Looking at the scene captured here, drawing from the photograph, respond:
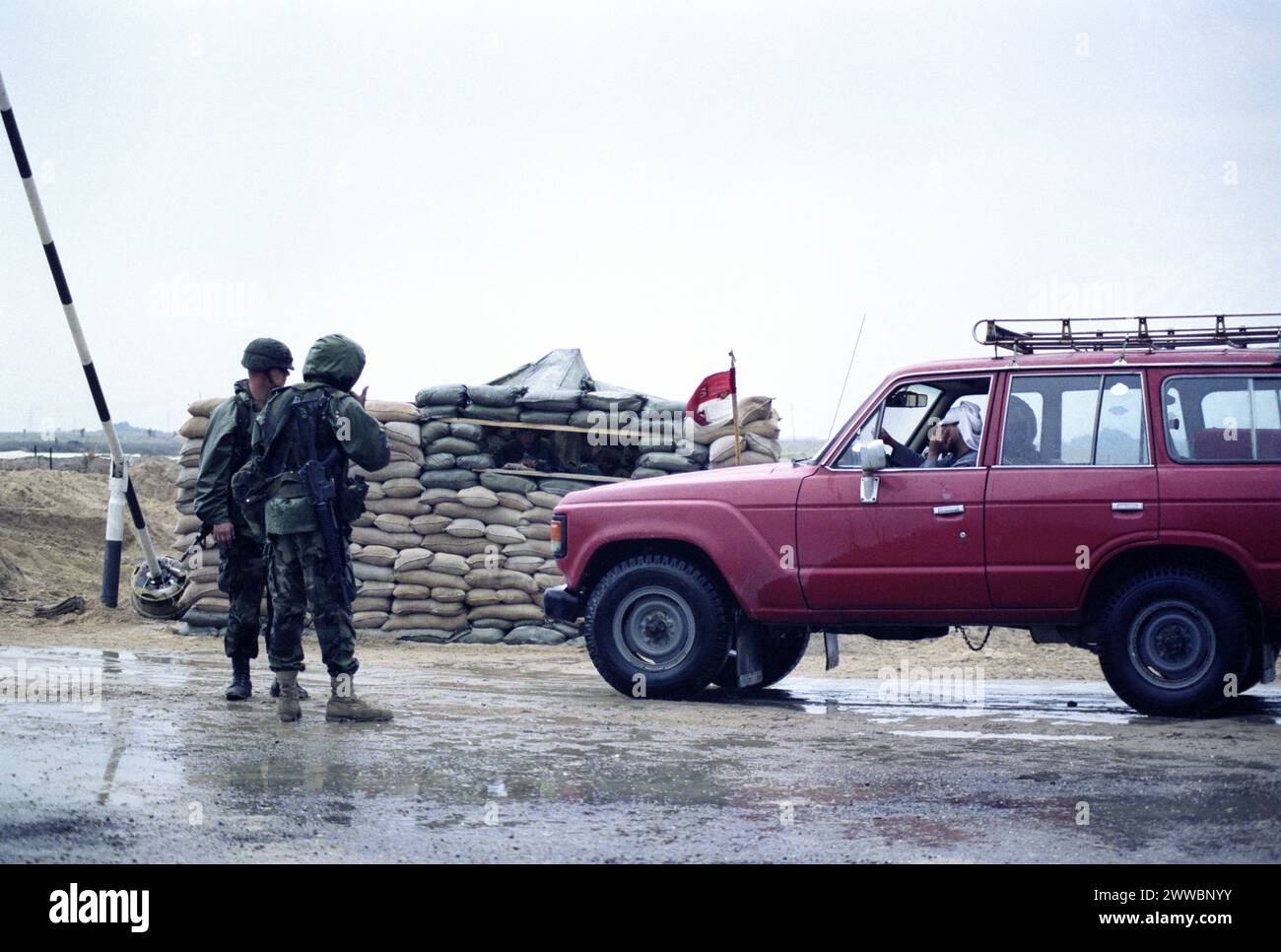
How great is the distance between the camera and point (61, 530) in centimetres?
2214

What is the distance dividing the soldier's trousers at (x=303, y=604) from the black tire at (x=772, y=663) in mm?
2756

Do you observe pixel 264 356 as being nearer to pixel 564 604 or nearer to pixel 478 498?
pixel 564 604

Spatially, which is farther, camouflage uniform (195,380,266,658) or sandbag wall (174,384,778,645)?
sandbag wall (174,384,778,645)

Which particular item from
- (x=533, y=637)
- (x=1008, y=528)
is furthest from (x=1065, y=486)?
(x=533, y=637)

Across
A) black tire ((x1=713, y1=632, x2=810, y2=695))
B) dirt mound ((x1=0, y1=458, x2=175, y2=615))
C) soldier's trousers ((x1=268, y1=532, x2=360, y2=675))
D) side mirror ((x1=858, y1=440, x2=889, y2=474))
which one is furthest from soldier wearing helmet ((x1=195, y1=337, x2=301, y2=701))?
dirt mound ((x1=0, y1=458, x2=175, y2=615))

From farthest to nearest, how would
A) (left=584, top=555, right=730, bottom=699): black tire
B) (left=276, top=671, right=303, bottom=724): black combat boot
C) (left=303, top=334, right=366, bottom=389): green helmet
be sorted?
(left=584, top=555, right=730, bottom=699): black tire < (left=303, top=334, right=366, bottom=389): green helmet < (left=276, top=671, right=303, bottom=724): black combat boot

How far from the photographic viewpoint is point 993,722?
26.3ft

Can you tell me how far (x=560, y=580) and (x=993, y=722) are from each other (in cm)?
631

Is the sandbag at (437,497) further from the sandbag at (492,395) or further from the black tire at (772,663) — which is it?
the black tire at (772,663)

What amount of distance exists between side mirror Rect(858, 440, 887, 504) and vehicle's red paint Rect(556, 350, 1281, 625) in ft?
0.19

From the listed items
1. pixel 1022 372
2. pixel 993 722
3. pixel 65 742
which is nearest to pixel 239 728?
pixel 65 742

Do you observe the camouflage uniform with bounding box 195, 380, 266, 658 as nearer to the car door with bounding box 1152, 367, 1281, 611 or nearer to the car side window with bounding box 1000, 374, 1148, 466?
the car side window with bounding box 1000, 374, 1148, 466

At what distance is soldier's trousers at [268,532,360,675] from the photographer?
24.7 ft

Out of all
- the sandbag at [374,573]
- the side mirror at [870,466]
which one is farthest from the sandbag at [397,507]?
the side mirror at [870,466]
